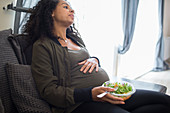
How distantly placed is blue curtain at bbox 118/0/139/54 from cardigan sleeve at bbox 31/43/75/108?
6.21 feet

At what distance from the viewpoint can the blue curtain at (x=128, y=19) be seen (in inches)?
109

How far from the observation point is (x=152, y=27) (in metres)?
3.96

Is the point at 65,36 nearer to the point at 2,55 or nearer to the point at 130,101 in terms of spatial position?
the point at 2,55

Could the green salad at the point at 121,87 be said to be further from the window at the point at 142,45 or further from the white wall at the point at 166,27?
the white wall at the point at 166,27

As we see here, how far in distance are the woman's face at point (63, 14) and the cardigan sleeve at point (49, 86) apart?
1.11 feet

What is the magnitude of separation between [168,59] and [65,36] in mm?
3695

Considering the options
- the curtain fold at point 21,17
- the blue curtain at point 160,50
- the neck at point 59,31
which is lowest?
the blue curtain at point 160,50

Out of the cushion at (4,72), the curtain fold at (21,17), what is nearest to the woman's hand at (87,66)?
the cushion at (4,72)

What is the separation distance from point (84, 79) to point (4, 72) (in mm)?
494

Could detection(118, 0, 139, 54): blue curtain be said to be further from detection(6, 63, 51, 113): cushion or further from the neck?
detection(6, 63, 51, 113): cushion

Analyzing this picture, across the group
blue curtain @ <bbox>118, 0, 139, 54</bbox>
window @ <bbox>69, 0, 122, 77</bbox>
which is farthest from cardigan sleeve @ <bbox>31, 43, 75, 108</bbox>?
blue curtain @ <bbox>118, 0, 139, 54</bbox>

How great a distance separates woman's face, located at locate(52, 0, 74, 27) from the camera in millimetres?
1370

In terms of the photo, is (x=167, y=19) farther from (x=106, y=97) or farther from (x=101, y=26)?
(x=106, y=97)

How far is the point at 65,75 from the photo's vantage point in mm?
1229
